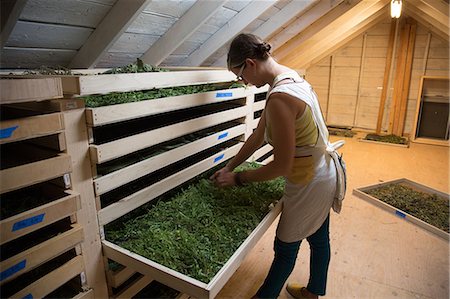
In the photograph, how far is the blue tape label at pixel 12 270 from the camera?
0.89m

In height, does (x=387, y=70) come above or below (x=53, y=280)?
above

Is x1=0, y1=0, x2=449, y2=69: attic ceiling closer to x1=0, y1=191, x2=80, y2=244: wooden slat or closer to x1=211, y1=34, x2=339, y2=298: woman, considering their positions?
x1=211, y1=34, x2=339, y2=298: woman

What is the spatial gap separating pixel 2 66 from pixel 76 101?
77 cm

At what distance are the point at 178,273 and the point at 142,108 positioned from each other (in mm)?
638

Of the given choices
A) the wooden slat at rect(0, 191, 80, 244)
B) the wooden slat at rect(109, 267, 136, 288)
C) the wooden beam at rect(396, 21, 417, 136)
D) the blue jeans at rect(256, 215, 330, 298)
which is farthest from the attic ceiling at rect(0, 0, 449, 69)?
the wooden beam at rect(396, 21, 417, 136)

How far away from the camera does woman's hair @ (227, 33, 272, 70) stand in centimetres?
132

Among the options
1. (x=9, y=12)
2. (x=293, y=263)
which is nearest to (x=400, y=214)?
(x=293, y=263)

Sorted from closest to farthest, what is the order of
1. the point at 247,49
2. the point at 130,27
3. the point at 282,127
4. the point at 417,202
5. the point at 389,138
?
1. the point at 282,127
2. the point at 247,49
3. the point at 130,27
4. the point at 417,202
5. the point at 389,138

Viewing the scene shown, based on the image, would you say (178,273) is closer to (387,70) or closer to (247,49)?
(247,49)

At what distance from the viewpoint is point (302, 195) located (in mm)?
1407

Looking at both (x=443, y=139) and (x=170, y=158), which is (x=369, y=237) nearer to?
(x=170, y=158)

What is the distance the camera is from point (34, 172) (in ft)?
3.06

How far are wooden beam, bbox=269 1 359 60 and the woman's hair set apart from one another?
1.76 m

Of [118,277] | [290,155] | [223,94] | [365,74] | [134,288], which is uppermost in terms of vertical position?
[365,74]
